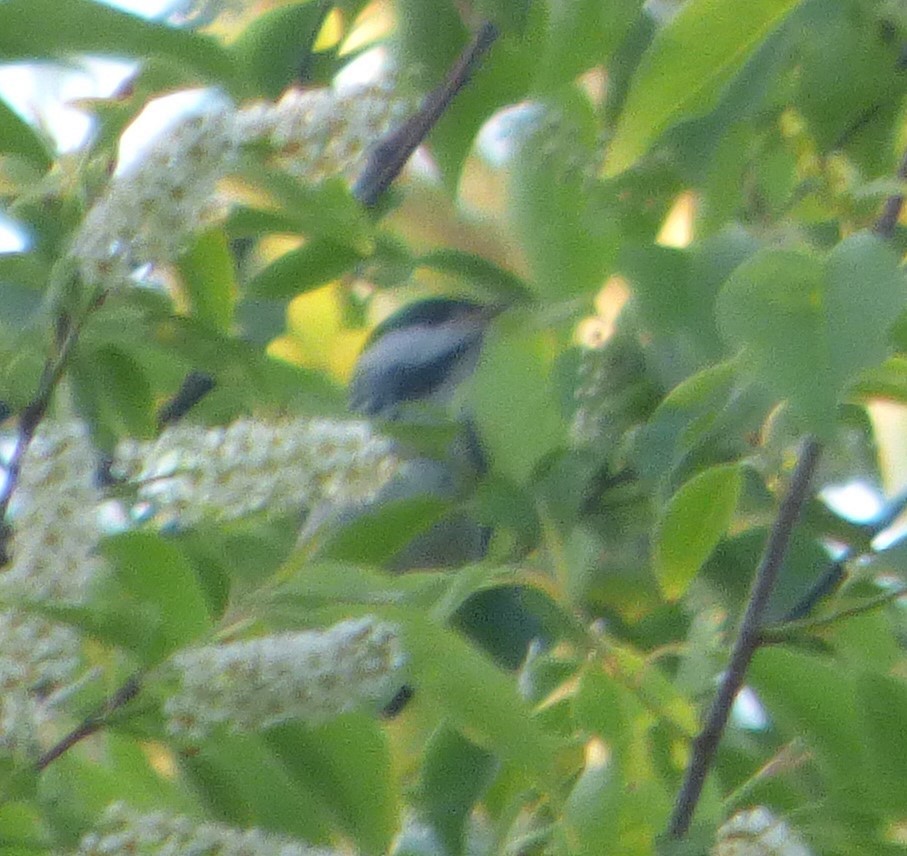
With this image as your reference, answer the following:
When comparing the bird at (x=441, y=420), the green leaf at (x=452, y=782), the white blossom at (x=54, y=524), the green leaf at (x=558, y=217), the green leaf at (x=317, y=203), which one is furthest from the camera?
the bird at (x=441, y=420)

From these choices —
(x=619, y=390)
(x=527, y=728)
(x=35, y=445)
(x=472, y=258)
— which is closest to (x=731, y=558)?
(x=619, y=390)

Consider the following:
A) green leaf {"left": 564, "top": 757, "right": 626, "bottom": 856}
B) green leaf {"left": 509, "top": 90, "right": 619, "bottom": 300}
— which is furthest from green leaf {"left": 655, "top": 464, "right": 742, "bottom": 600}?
green leaf {"left": 509, "top": 90, "right": 619, "bottom": 300}

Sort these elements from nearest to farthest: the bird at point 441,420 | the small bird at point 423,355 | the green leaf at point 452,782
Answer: the green leaf at point 452,782
the bird at point 441,420
the small bird at point 423,355

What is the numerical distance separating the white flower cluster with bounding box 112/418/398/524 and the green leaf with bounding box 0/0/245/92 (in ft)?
0.59

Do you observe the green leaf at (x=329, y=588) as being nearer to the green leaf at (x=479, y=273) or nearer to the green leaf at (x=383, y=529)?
the green leaf at (x=383, y=529)

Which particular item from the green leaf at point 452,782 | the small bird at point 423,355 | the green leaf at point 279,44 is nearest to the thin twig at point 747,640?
the green leaf at point 452,782

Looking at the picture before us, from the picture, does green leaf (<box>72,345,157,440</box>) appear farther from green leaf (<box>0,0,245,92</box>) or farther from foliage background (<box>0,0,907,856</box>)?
green leaf (<box>0,0,245,92</box>)

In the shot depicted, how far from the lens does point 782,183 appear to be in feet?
3.06

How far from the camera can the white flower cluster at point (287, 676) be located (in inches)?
18.4

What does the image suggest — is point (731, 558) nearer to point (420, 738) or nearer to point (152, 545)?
point (420, 738)

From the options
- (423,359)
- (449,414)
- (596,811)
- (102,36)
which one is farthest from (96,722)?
(423,359)

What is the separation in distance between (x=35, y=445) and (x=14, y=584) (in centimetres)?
5

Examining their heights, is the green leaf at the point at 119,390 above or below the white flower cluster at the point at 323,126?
below

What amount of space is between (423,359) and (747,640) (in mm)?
1141
